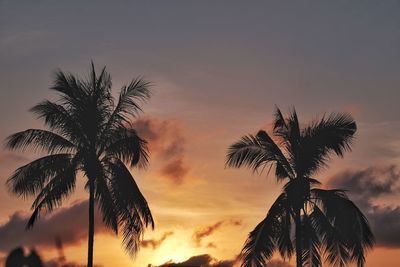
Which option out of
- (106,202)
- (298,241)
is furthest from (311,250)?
(106,202)

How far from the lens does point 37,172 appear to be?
1706 inches

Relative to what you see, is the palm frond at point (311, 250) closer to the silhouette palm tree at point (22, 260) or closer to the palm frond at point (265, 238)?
the palm frond at point (265, 238)

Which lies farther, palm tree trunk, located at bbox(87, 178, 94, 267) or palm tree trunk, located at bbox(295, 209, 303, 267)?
palm tree trunk, located at bbox(87, 178, 94, 267)

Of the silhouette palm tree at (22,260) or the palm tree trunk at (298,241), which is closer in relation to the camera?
the palm tree trunk at (298,241)

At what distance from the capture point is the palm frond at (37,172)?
43.2 metres

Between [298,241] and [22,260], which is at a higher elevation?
[22,260]

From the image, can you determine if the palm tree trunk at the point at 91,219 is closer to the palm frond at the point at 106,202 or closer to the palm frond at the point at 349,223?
the palm frond at the point at 106,202

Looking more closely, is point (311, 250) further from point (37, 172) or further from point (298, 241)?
point (37, 172)

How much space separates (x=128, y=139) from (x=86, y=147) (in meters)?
2.31

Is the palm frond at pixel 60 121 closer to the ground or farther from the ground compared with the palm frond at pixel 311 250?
farther from the ground

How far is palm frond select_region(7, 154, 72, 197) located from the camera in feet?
142

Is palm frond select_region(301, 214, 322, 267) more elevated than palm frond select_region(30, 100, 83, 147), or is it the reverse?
palm frond select_region(30, 100, 83, 147)

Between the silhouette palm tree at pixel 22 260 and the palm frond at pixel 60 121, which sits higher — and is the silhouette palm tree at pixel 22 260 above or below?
below

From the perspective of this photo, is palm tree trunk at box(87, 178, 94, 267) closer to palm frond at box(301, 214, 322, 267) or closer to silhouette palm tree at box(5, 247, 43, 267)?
silhouette palm tree at box(5, 247, 43, 267)
